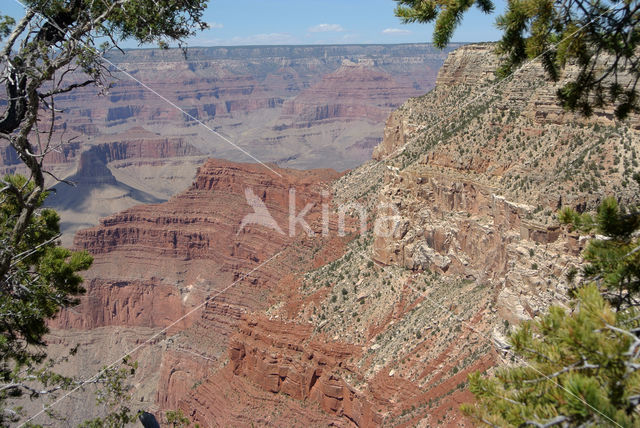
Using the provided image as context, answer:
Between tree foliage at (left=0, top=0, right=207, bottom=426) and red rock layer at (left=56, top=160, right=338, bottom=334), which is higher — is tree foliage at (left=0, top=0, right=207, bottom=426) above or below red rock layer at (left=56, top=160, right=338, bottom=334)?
above

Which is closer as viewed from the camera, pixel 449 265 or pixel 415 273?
pixel 449 265

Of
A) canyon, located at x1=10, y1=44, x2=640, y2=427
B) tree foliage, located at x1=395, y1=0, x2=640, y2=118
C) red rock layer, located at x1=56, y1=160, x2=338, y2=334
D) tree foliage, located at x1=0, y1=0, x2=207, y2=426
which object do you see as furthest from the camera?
red rock layer, located at x1=56, y1=160, x2=338, y2=334

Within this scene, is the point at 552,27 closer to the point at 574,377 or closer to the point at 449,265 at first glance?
the point at 574,377

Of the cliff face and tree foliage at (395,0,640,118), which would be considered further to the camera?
the cliff face

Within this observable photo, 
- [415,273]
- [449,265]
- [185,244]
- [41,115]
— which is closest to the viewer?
[41,115]

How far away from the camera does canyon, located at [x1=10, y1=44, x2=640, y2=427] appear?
20.7m

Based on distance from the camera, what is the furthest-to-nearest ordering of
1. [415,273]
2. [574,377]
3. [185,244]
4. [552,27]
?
[185,244], [415,273], [552,27], [574,377]

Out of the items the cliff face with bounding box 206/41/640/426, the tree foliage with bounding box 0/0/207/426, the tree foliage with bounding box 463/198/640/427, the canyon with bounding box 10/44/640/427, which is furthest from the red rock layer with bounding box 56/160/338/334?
the tree foliage with bounding box 463/198/640/427

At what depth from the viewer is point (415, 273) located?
28.4 m

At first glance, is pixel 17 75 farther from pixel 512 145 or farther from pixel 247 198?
pixel 247 198

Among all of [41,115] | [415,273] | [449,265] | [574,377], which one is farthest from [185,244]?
[574,377]

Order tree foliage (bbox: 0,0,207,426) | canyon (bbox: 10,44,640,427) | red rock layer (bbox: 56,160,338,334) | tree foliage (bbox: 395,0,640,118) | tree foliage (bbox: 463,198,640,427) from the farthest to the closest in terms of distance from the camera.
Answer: red rock layer (bbox: 56,160,338,334) → canyon (bbox: 10,44,640,427) → tree foliage (bbox: 395,0,640,118) → tree foliage (bbox: 0,0,207,426) → tree foliage (bbox: 463,198,640,427)

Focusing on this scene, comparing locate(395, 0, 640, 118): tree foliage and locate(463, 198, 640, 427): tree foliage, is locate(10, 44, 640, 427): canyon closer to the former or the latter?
locate(395, 0, 640, 118): tree foliage

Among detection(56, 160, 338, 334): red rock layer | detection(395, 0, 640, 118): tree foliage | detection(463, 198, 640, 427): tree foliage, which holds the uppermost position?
detection(395, 0, 640, 118): tree foliage
